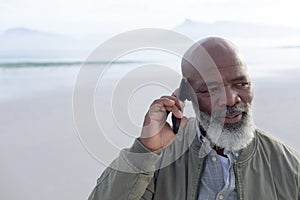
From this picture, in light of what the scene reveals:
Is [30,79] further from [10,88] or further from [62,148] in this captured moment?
[62,148]

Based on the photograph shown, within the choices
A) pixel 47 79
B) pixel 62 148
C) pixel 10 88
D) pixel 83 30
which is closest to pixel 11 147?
pixel 62 148

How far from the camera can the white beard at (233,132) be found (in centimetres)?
155

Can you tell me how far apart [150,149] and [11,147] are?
2.88 meters

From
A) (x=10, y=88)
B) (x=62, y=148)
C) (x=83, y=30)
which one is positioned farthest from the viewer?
(x=83, y=30)

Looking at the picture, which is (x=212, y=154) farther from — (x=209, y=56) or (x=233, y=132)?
(x=209, y=56)

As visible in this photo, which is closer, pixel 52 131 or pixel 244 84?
pixel 244 84

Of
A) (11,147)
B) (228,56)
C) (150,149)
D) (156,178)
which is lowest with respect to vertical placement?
(11,147)

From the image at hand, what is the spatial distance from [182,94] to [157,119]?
0.46 feet

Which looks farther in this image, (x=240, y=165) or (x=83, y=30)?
(x=83, y=30)

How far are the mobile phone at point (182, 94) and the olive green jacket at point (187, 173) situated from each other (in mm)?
101

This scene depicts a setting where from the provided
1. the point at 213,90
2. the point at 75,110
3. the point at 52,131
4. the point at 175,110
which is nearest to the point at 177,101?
the point at 175,110

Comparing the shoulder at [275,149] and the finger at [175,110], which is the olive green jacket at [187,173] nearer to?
the shoulder at [275,149]

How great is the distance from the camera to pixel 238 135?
1548mm

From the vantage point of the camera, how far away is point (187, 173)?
62.9 inches
